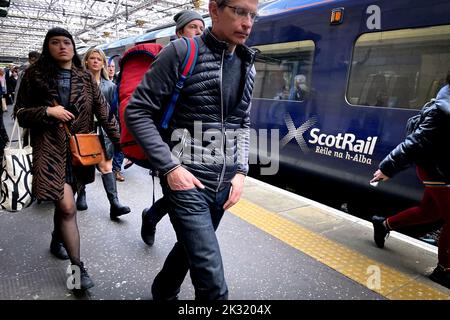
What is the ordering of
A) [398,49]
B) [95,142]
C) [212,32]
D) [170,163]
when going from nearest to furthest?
[170,163] → [212,32] → [95,142] → [398,49]

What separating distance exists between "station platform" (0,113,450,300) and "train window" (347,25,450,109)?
1356 millimetres

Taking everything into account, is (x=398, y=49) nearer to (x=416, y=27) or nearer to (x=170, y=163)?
(x=416, y=27)

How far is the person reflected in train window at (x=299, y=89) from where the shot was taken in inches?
173

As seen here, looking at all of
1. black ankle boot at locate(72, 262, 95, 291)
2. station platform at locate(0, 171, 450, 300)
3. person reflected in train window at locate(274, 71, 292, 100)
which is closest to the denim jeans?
station platform at locate(0, 171, 450, 300)

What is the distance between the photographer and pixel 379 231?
113 inches

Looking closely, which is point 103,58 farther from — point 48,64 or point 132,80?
point 132,80

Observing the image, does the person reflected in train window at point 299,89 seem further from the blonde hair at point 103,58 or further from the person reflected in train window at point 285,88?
the blonde hair at point 103,58

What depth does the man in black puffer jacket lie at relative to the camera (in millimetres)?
1314

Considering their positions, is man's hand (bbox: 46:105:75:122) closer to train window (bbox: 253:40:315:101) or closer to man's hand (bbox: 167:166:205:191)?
man's hand (bbox: 167:166:205:191)

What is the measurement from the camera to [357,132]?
375 cm

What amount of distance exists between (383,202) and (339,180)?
53cm

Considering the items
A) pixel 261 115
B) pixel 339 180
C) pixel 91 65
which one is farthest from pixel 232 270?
pixel 261 115

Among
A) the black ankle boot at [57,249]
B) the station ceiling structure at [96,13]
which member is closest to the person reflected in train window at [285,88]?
the black ankle boot at [57,249]

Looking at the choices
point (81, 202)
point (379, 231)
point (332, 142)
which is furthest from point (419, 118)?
point (81, 202)
